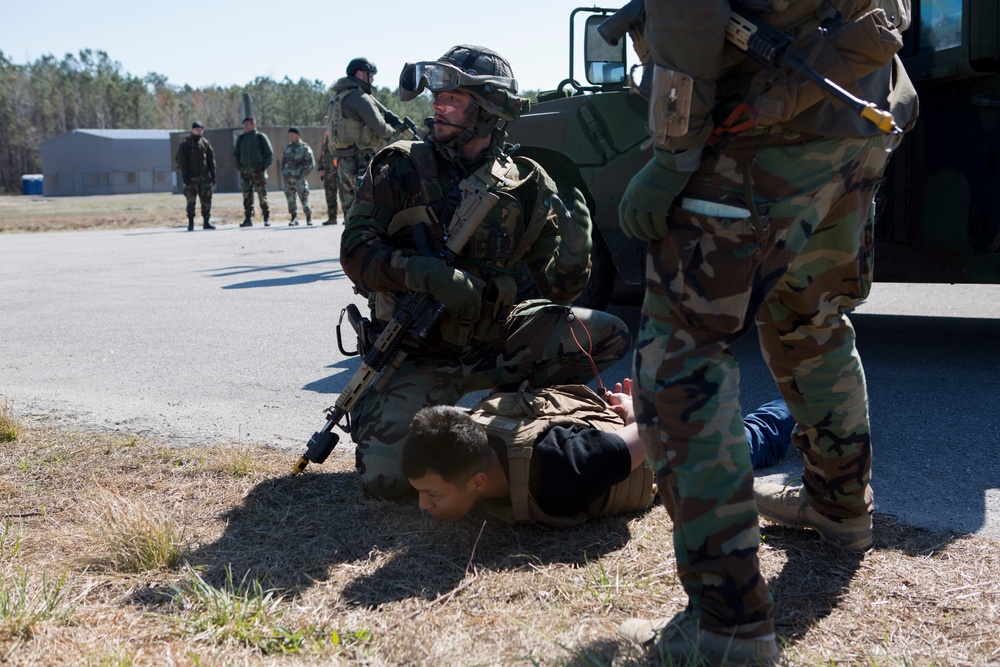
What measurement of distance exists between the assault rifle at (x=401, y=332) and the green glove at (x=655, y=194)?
143 centimetres

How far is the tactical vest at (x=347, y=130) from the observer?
35.8 feet

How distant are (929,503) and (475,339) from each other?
1.61 meters

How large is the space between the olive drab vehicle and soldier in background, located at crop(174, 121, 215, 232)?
13213 millimetres

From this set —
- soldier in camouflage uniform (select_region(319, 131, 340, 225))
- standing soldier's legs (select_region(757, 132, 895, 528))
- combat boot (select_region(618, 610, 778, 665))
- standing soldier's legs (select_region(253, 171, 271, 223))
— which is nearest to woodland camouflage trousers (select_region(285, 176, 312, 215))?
standing soldier's legs (select_region(253, 171, 271, 223))

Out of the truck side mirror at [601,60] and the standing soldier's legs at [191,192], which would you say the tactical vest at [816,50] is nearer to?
the truck side mirror at [601,60]

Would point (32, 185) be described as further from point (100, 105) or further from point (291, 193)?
point (291, 193)

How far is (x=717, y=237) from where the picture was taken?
2.05 metres

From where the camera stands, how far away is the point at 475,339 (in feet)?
12.2

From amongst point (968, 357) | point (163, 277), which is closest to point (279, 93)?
point (163, 277)

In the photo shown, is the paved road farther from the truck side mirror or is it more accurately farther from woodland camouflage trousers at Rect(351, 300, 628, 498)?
the truck side mirror

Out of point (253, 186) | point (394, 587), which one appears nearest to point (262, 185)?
point (253, 186)

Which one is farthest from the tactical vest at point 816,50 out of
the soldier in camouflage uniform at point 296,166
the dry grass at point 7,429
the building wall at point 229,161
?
the building wall at point 229,161

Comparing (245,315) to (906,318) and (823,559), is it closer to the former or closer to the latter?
(906,318)

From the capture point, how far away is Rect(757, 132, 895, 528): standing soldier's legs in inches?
90.5
